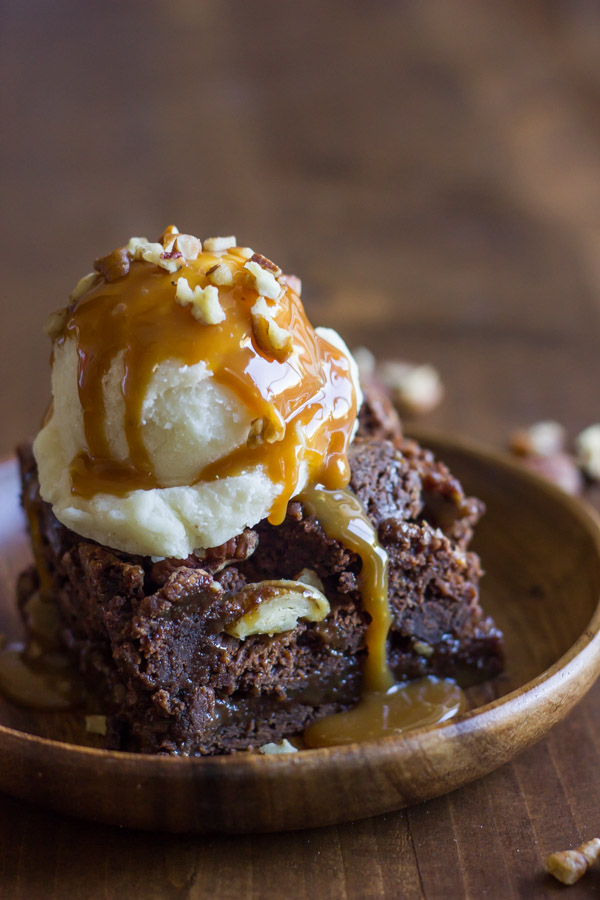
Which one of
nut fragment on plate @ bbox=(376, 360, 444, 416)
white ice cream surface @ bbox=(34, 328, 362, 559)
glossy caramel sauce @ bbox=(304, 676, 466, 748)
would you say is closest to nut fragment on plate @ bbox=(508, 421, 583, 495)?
nut fragment on plate @ bbox=(376, 360, 444, 416)

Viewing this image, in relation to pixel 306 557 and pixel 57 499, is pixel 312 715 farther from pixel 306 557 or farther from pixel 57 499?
pixel 57 499

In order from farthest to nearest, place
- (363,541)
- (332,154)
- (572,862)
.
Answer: (332,154) → (363,541) → (572,862)

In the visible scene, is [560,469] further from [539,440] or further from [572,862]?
[572,862]

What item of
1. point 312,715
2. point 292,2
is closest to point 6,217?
point 292,2

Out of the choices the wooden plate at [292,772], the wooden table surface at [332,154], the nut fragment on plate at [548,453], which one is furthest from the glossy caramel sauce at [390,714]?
the wooden table surface at [332,154]

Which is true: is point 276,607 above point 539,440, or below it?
above

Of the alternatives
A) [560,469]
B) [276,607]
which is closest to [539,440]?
[560,469]

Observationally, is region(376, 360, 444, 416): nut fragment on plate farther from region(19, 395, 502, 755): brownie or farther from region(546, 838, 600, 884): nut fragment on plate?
region(546, 838, 600, 884): nut fragment on plate
